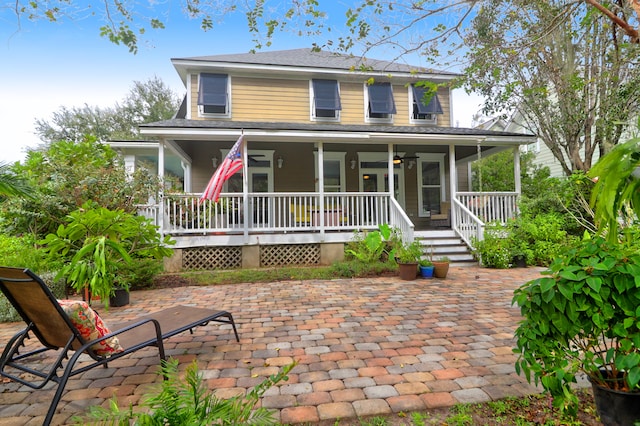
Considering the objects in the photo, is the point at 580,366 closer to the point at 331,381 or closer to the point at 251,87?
the point at 331,381

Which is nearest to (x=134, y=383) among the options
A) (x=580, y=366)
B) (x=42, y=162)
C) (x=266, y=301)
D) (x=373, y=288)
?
(x=266, y=301)

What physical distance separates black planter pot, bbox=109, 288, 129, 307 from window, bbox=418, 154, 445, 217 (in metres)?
9.41

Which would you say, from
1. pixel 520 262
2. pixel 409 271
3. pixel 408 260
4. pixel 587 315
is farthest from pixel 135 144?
pixel 520 262

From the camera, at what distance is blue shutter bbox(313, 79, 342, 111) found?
35.1ft

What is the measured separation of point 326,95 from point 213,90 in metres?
3.77

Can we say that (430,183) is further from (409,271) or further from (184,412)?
(184,412)

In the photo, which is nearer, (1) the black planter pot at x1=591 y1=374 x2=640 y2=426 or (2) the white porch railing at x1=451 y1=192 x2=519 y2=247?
(1) the black planter pot at x1=591 y1=374 x2=640 y2=426

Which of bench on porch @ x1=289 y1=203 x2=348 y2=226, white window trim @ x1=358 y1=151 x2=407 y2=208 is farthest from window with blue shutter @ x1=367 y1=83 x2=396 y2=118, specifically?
bench on porch @ x1=289 y1=203 x2=348 y2=226

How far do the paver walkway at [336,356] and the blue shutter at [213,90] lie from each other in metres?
6.99

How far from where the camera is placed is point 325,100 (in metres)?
10.8

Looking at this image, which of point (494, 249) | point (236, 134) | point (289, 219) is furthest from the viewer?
point (289, 219)

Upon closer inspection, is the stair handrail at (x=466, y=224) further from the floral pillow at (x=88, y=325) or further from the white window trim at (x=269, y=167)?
the floral pillow at (x=88, y=325)

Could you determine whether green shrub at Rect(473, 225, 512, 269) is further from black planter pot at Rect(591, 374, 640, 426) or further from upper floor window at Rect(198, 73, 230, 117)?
upper floor window at Rect(198, 73, 230, 117)

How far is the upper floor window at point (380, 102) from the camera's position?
1092 cm
